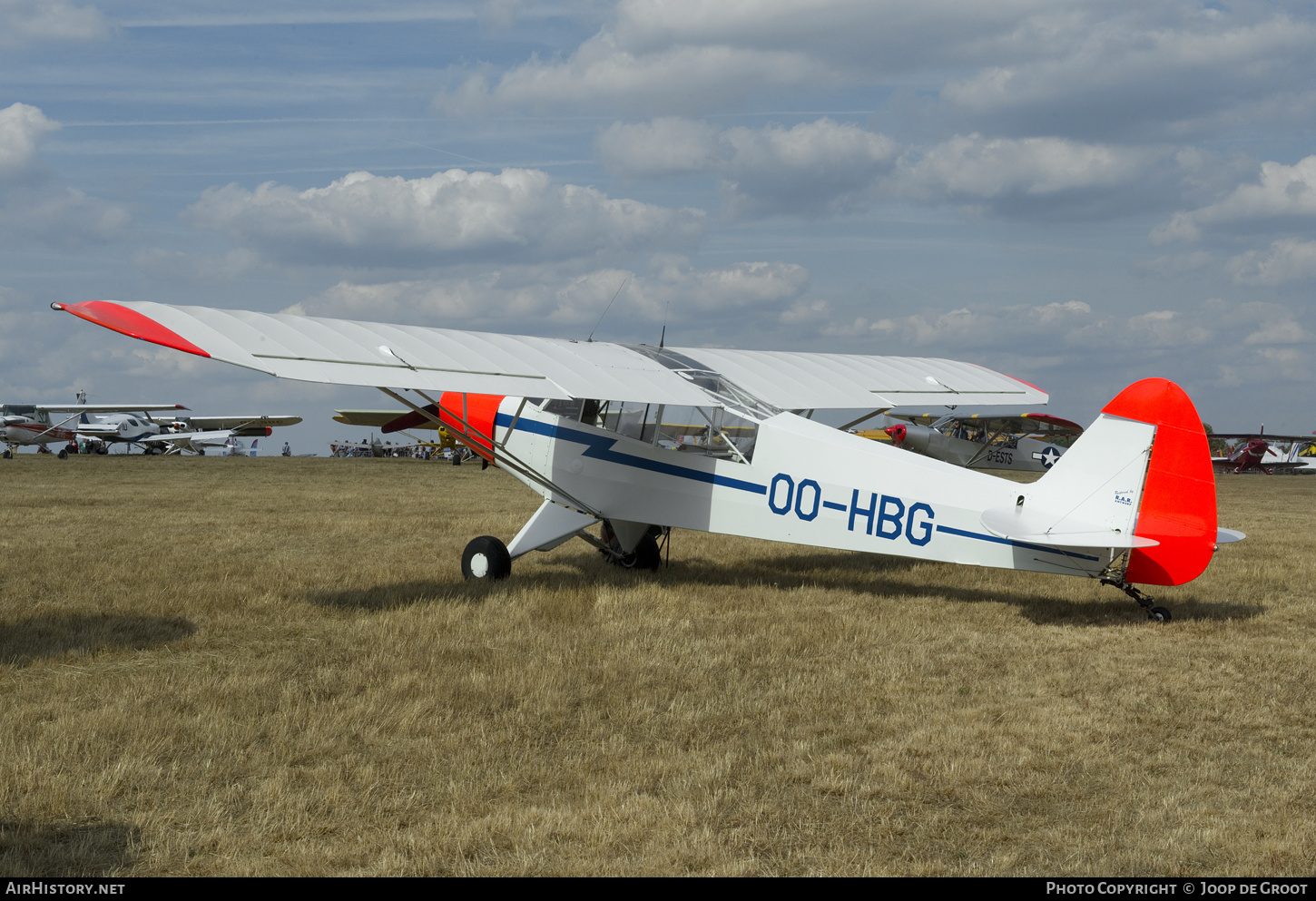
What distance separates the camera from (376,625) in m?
6.71

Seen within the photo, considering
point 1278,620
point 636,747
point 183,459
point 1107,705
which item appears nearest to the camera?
point 636,747

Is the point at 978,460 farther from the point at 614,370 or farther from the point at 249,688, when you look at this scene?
the point at 249,688

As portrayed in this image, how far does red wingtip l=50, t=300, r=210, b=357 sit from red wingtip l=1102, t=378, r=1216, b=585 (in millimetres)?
6665

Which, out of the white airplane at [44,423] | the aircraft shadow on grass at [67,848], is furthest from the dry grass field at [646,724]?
the white airplane at [44,423]

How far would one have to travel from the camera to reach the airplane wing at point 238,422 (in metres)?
53.4

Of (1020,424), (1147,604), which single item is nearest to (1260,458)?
(1020,424)

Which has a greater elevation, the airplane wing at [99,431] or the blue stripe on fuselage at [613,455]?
the blue stripe on fuselage at [613,455]

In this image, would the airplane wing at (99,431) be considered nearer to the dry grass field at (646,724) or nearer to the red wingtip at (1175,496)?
the dry grass field at (646,724)

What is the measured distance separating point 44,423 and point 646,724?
3994 cm

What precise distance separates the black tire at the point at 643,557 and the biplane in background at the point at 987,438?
18.2 m

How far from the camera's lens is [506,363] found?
331 inches

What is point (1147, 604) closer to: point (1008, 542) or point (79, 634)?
point (1008, 542)
